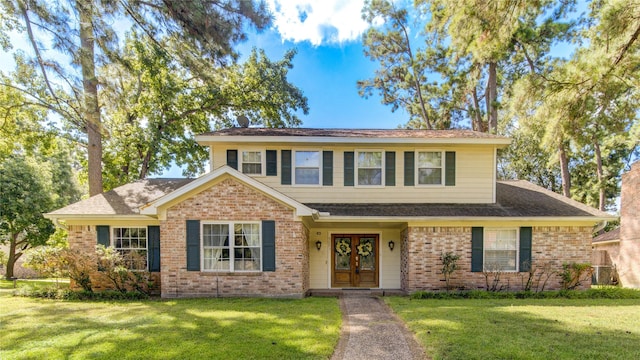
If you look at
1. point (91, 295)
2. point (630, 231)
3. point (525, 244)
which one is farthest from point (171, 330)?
point (630, 231)

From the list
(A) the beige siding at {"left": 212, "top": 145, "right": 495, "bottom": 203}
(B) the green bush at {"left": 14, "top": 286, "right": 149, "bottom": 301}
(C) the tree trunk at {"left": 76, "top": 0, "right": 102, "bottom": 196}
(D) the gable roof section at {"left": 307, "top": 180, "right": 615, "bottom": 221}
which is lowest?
(B) the green bush at {"left": 14, "top": 286, "right": 149, "bottom": 301}

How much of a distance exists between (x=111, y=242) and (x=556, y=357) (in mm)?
11771

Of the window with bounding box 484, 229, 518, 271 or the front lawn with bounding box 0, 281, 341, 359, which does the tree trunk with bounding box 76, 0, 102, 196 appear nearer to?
the front lawn with bounding box 0, 281, 341, 359

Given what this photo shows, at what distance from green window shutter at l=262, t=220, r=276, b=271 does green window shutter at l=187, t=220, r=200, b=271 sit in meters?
1.94

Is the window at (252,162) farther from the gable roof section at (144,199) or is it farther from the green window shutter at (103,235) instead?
the green window shutter at (103,235)

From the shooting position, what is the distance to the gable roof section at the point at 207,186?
8.96 meters

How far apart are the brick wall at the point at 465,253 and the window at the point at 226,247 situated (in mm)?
4959

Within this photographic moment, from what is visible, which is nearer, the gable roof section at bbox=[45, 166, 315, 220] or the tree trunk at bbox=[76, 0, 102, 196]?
the tree trunk at bbox=[76, 0, 102, 196]

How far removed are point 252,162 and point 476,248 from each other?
820 centimetres

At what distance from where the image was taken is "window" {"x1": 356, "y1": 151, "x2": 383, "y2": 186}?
11430 mm


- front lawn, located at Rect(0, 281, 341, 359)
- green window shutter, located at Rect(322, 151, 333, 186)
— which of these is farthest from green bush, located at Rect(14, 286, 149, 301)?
green window shutter, located at Rect(322, 151, 333, 186)

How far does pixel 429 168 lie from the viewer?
37.6ft

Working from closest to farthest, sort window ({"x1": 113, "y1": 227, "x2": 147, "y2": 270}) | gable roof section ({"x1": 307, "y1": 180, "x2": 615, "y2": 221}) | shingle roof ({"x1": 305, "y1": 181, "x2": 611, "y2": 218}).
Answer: gable roof section ({"x1": 307, "y1": 180, "x2": 615, "y2": 221}) < shingle roof ({"x1": 305, "y1": 181, "x2": 611, "y2": 218}) < window ({"x1": 113, "y1": 227, "x2": 147, "y2": 270})

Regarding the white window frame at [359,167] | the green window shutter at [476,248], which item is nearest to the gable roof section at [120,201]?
the white window frame at [359,167]
